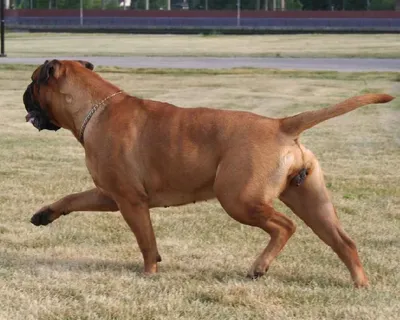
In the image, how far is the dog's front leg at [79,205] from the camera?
6613mm

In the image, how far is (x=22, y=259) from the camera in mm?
6746

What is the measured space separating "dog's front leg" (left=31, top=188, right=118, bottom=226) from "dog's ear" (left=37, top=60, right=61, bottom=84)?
830mm

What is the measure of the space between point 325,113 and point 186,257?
1582 millimetres

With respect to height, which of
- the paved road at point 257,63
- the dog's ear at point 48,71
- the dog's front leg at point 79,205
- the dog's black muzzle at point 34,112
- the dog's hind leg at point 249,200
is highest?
the dog's ear at point 48,71

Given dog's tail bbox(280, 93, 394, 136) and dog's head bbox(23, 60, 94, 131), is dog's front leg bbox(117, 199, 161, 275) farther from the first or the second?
dog's tail bbox(280, 93, 394, 136)

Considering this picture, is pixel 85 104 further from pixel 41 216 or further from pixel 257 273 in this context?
pixel 257 273

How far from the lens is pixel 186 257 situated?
686cm

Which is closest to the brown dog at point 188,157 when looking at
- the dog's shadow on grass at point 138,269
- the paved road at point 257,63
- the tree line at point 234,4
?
the dog's shadow on grass at point 138,269

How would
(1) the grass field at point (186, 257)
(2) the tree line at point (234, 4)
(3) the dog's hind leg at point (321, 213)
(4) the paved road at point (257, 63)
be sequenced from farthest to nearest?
(2) the tree line at point (234, 4) → (4) the paved road at point (257, 63) → (3) the dog's hind leg at point (321, 213) → (1) the grass field at point (186, 257)

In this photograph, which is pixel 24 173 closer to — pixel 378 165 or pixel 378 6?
pixel 378 165

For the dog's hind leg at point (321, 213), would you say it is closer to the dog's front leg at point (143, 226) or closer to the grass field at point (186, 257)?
the grass field at point (186, 257)

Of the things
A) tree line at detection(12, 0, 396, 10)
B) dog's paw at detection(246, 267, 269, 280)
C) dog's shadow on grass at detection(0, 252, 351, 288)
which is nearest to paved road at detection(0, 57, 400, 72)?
dog's shadow on grass at detection(0, 252, 351, 288)

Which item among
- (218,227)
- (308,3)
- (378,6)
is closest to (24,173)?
(218,227)

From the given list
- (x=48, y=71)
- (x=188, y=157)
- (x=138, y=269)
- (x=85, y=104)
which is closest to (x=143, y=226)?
(x=138, y=269)
